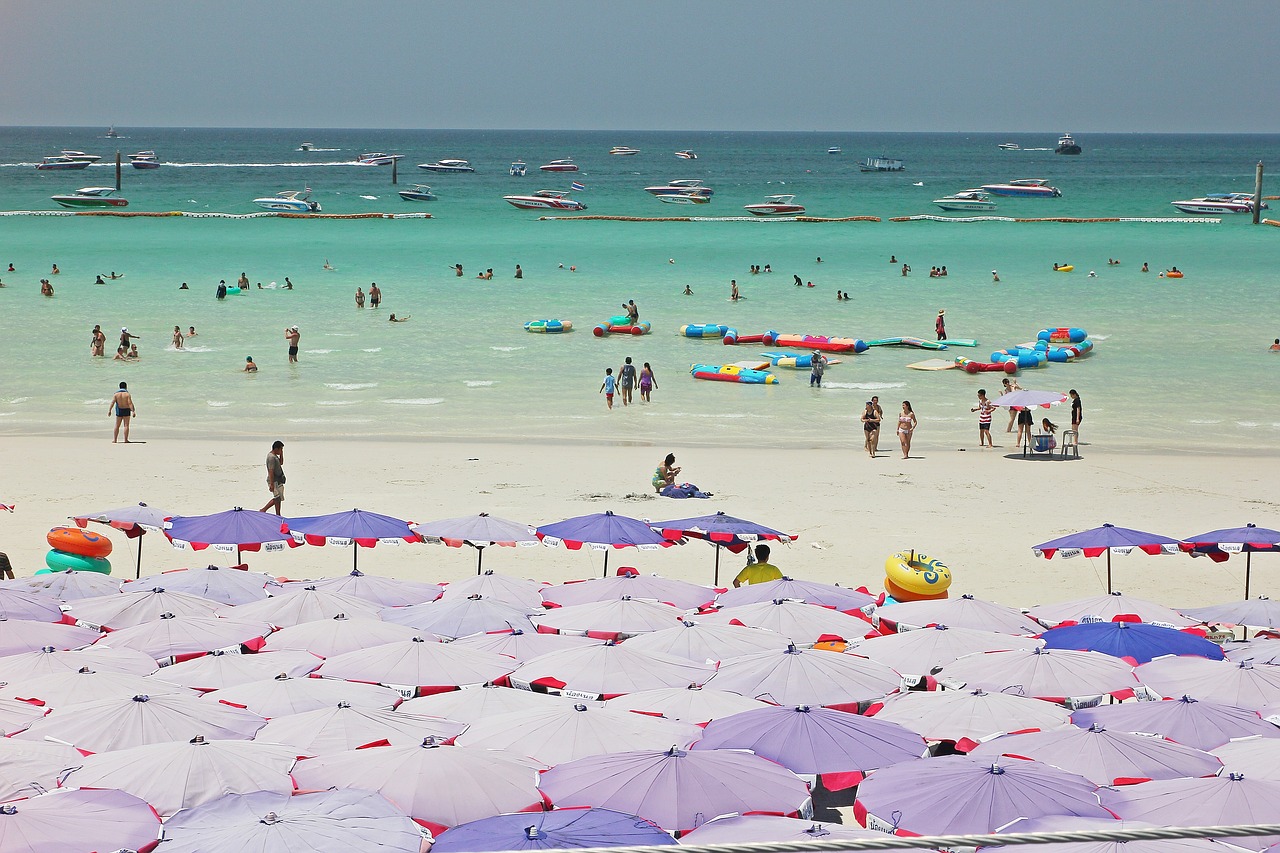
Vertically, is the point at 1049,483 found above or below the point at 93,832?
below

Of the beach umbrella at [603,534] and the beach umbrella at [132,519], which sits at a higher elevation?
the beach umbrella at [603,534]

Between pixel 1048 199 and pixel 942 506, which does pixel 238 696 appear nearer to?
pixel 942 506

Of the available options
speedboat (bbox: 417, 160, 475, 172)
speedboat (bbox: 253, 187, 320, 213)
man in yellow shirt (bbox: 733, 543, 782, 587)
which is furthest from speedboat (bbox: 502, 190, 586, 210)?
man in yellow shirt (bbox: 733, 543, 782, 587)

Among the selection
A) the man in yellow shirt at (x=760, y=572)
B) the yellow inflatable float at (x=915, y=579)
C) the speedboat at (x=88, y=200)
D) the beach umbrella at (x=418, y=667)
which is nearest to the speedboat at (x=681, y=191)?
the speedboat at (x=88, y=200)

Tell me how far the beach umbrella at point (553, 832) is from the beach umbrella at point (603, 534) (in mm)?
7159

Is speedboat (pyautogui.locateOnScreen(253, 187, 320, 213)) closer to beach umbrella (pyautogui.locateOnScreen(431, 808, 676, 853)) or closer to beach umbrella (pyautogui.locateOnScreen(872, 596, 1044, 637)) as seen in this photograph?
beach umbrella (pyautogui.locateOnScreen(872, 596, 1044, 637))

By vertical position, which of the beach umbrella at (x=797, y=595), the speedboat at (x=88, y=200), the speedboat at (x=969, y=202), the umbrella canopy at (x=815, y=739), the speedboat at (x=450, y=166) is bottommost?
the beach umbrella at (x=797, y=595)

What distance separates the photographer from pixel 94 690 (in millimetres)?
9594

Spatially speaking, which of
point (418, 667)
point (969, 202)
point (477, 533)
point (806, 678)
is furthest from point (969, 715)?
point (969, 202)

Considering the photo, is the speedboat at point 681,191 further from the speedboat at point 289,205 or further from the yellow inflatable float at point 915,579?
the yellow inflatable float at point 915,579

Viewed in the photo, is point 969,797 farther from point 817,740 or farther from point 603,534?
point 603,534

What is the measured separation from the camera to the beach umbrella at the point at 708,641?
11.3 m

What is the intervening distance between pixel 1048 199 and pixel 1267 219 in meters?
26.2

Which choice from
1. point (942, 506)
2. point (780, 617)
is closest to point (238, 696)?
point (780, 617)
